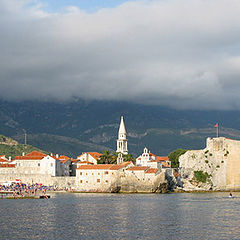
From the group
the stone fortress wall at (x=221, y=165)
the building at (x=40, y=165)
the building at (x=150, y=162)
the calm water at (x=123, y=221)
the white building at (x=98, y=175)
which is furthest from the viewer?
the building at (x=150, y=162)

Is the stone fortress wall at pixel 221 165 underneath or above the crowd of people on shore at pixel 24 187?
above

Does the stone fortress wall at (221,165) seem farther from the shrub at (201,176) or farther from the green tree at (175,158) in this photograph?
the green tree at (175,158)

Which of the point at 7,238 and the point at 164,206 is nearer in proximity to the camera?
the point at 7,238

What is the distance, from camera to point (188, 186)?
132500 millimetres

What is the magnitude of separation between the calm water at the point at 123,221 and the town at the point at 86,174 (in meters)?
32.9

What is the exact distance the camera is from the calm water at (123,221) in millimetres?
53988

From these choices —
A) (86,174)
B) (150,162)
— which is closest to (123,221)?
(86,174)

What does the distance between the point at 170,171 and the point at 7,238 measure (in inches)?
3148

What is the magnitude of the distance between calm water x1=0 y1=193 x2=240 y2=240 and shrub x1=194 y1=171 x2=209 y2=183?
45927 mm

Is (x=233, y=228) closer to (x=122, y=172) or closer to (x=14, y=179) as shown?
(x=122, y=172)

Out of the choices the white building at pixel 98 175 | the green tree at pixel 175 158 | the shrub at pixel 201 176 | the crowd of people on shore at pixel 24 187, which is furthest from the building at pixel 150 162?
the crowd of people on shore at pixel 24 187

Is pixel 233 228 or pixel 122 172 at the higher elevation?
pixel 122 172

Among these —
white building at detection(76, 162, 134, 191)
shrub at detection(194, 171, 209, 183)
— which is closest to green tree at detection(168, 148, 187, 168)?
shrub at detection(194, 171, 209, 183)

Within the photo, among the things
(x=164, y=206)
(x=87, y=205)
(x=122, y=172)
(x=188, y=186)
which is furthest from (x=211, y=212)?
(x=188, y=186)
